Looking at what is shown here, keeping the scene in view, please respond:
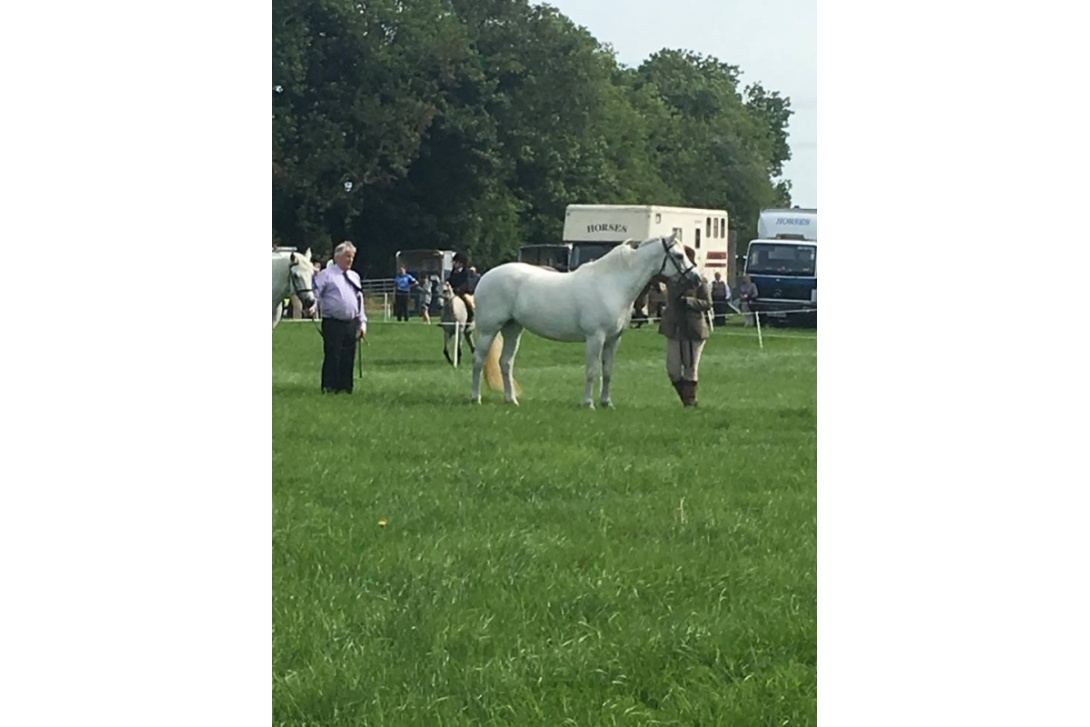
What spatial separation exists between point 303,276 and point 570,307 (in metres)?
3.57

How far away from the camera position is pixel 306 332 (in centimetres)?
805

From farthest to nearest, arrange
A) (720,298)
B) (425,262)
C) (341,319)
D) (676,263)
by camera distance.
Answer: (720,298) < (341,319) < (676,263) < (425,262)

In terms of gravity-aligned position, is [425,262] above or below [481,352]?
above

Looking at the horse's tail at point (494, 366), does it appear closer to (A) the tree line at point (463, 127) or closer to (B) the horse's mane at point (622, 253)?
(B) the horse's mane at point (622, 253)

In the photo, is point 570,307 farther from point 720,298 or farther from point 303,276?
point 303,276

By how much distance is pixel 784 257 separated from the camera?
5691 millimetres

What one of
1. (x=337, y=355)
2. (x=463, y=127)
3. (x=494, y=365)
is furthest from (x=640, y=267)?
(x=463, y=127)

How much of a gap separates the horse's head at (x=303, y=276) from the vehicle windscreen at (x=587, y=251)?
144cm

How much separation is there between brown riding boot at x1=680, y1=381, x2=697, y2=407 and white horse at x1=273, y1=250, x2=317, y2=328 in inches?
68.2

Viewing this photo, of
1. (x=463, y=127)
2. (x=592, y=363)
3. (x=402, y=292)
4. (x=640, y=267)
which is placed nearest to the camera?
(x=463, y=127)

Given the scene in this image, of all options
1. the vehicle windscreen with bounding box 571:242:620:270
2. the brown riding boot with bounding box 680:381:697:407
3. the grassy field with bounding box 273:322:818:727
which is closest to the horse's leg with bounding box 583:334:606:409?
the grassy field with bounding box 273:322:818:727

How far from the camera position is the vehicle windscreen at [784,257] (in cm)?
558

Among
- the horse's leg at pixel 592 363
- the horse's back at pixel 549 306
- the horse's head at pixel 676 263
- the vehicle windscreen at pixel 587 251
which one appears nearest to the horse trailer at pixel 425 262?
the vehicle windscreen at pixel 587 251
